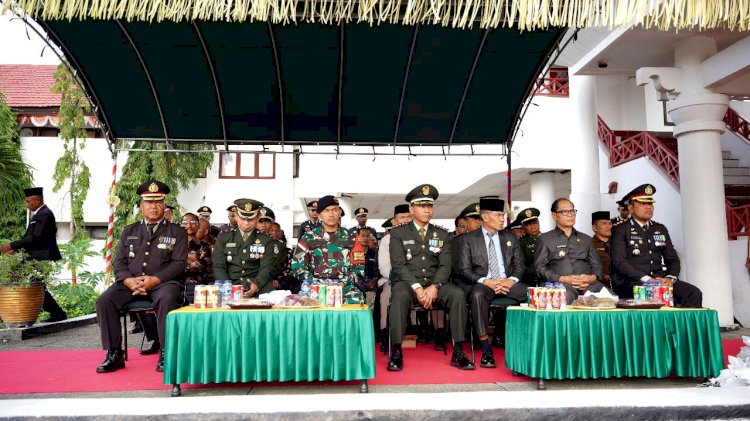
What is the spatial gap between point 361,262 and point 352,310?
5.09ft

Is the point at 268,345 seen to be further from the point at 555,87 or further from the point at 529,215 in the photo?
the point at 555,87

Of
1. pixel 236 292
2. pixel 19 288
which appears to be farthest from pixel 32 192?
pixel 236 292

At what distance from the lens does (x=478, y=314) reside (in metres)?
5.38

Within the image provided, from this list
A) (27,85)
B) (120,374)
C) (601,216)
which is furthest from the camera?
(27,85)

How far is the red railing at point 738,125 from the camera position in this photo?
11766 millimetres

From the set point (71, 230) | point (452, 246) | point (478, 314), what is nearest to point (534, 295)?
point (478, 314)

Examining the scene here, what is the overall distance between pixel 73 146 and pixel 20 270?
10.0 m

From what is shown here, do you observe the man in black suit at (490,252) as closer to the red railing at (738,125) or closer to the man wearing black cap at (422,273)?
the man wearing black cap at (422,273)

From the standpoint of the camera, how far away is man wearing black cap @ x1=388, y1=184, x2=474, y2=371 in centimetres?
530

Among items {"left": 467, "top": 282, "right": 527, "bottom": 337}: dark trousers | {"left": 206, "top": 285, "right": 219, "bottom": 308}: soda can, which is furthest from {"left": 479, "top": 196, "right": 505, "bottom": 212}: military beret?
{"left": 206, "top": 285, "right": 219, "bottom": 308}: soda can

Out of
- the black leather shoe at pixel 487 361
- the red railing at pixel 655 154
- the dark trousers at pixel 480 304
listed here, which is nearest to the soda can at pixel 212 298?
the dark trousers at pixel 480 304

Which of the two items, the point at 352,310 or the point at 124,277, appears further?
the point at 124,277

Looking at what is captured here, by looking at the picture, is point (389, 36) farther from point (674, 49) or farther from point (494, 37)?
point (674, 49)

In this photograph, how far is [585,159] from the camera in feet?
38.8
